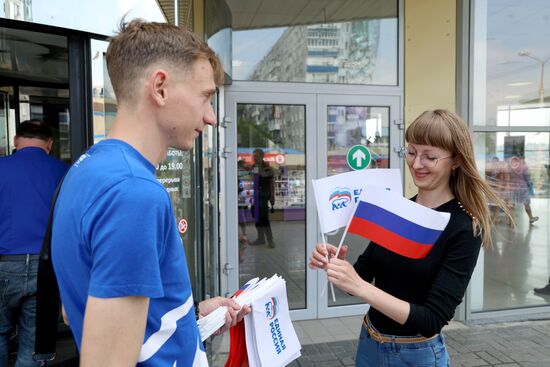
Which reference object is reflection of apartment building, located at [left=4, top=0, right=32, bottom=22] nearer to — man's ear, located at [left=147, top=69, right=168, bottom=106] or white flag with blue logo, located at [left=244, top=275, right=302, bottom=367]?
man's ear, located at [left=147, top=69, right=168, bottom=106]

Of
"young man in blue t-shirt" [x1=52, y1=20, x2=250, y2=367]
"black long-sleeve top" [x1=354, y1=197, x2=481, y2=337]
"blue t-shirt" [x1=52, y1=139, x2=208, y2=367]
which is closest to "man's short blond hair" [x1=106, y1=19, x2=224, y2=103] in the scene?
"young man in blue t-shirt" [x1=52, y1=20, x2=250, y2=367]

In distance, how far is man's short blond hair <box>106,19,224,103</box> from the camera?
1075 mm

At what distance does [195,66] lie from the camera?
1.11 meters

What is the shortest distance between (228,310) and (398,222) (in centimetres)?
75

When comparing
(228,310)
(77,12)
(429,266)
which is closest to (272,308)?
(228,310)

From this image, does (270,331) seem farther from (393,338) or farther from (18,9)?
(18,9)

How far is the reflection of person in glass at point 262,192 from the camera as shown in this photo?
5000 mm

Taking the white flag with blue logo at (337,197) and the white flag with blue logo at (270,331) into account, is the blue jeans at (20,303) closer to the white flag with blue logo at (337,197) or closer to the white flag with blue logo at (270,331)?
the white flag with blue logo at (270,331)

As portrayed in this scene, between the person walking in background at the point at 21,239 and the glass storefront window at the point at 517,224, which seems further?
the glass storefront window at the point at 517,224

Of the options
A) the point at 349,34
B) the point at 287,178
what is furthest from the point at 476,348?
the point at 349,34

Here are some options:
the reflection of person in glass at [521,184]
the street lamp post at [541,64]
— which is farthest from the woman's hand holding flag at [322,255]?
the street lamp post at [541,64]

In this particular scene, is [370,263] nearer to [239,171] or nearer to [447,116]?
[447,116]

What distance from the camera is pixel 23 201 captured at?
318 cm

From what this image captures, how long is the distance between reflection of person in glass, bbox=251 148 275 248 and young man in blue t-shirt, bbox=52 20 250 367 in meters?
3.74
